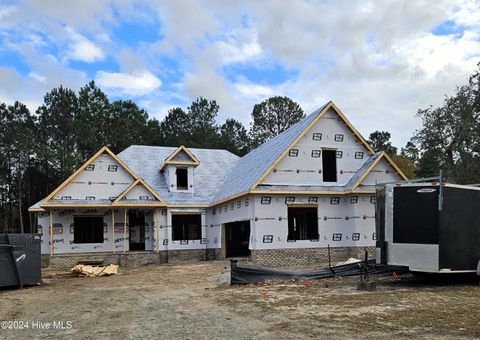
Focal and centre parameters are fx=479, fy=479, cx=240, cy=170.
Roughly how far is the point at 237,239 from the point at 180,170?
5.35 meters

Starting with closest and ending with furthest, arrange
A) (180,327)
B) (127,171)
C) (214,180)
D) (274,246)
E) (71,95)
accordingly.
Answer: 1. (180,327)
2. (274,246)
3. (127,171)
4. (214,180)
5. (71,95)

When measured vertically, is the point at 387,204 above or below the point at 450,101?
below

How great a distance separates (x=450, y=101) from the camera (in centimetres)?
3709

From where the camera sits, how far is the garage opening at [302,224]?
22422 millimetres

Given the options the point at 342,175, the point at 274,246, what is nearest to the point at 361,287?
the point at 274,246

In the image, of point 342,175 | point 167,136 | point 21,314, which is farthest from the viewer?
point 167,136

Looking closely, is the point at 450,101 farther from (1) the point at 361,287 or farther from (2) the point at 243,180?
(1) the point at 361,287

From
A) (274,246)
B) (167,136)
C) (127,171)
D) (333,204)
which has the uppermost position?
(167,136)

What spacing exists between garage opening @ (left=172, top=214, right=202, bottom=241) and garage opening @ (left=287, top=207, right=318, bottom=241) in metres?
6.85

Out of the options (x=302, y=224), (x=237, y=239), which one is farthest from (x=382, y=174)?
(x=237, y=239)

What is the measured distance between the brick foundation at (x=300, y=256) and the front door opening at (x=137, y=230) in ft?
28.1

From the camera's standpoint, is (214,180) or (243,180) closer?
(243,180)

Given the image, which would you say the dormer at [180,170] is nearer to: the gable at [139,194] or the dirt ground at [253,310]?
the gable at [139,194]

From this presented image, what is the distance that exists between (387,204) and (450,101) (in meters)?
28.5
